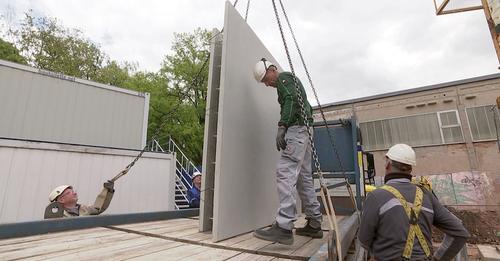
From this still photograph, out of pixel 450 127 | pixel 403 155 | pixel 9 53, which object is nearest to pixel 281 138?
pixel 403 155

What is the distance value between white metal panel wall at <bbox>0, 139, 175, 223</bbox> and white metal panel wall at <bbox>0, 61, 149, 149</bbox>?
1355 mm

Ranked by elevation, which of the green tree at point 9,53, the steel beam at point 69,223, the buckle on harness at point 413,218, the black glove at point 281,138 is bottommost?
the steel beam at point 69,223

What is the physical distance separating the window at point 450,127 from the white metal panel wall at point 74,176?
13.2 m

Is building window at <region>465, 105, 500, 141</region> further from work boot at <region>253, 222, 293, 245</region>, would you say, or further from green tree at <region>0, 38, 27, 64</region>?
green tree at <region>0, 38, 27, 64</region>

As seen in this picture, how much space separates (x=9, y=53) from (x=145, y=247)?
782 inches

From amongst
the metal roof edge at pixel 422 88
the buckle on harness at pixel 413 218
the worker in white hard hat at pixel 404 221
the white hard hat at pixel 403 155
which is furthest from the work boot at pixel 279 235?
the metal roof edge at pixel 422 88

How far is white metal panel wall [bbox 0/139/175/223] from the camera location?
4301mm

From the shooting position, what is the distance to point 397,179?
176cm

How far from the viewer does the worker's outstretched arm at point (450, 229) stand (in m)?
1.66

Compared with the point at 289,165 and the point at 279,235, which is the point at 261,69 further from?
the point at 279,235

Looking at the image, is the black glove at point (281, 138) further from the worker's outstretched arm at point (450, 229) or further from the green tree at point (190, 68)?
the green tree at point (190, 68)

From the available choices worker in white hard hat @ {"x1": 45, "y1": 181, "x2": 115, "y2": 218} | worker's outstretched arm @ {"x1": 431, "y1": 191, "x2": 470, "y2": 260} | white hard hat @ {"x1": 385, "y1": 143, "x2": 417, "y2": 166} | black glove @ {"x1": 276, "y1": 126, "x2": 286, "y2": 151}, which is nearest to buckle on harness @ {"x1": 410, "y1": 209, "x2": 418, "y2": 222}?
worker's outstretched arm @ {"x1": 431, "y1": 191, "x2": 470, "y2": 260}

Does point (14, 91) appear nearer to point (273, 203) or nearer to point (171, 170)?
point (171, 170)

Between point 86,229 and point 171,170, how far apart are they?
4.16 metres
